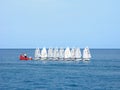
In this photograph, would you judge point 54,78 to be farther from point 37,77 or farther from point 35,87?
point 35,87

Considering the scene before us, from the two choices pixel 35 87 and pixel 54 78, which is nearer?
pixel 35 87

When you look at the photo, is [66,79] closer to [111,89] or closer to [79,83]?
[79,83]

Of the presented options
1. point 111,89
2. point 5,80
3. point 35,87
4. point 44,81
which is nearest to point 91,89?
point 111,89

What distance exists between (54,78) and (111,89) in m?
25.8

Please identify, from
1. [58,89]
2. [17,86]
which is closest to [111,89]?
[58,89]

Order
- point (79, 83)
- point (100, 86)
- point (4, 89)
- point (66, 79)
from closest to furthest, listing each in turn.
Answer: point (4, 89), point (100, 86), point (79, 83), point (66, 79)

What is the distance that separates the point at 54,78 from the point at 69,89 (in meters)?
22.6

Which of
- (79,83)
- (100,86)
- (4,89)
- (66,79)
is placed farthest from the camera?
(66,79)

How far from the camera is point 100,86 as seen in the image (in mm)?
97438

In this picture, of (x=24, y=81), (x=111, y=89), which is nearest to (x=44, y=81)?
(x=24, y=81)

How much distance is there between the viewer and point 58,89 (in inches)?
3617

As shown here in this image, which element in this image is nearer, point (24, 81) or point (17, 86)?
point (17, 86)

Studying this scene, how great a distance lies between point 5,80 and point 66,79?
48.6 feet

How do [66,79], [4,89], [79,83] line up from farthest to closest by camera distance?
[66,79] < [79,83] < [4,89]
